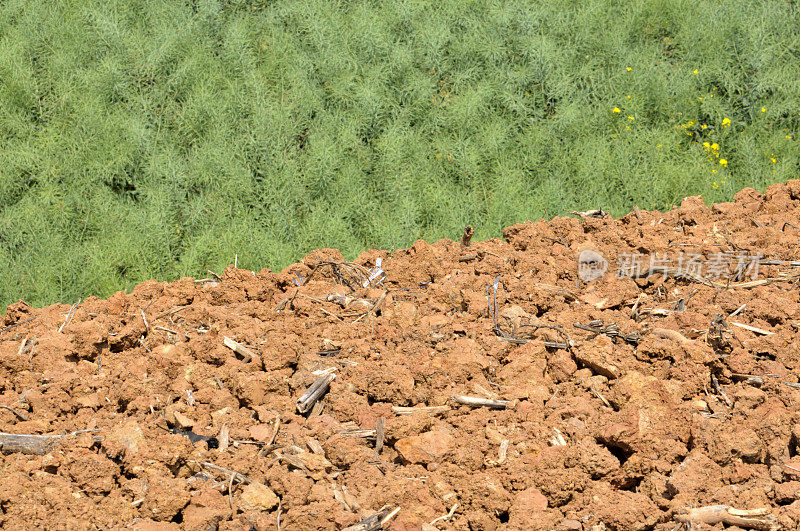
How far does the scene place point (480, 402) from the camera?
339 centimetres

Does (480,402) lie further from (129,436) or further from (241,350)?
(129,436)

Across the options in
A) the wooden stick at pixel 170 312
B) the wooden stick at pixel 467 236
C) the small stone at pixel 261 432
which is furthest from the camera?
the wooden stick at pixel 467 236

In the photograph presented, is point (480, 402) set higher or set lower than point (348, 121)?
lower

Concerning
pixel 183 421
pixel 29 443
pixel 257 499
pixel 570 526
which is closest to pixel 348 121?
pixel 183 421

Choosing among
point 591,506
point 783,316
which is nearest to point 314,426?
point 591,506

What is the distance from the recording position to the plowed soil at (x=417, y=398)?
9.59 ft

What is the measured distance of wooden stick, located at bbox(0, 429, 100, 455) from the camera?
3277 mm

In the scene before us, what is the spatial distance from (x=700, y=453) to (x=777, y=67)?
6495mm

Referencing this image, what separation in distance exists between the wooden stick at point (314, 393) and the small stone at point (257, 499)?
1.90ft

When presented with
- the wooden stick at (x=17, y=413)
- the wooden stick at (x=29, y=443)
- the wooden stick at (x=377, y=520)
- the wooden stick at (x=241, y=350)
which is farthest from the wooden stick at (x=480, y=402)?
the wooden stick at (x=17, y=413)

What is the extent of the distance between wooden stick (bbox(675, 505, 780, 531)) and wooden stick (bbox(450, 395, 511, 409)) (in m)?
0.87

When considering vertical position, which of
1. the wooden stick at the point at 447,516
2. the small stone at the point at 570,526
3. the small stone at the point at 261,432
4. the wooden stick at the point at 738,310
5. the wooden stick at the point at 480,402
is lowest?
the small stone at the point at 570,526

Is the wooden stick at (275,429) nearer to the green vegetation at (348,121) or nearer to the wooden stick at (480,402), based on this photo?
the wooden stick at (480,402)

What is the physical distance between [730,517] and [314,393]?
1.82 m
